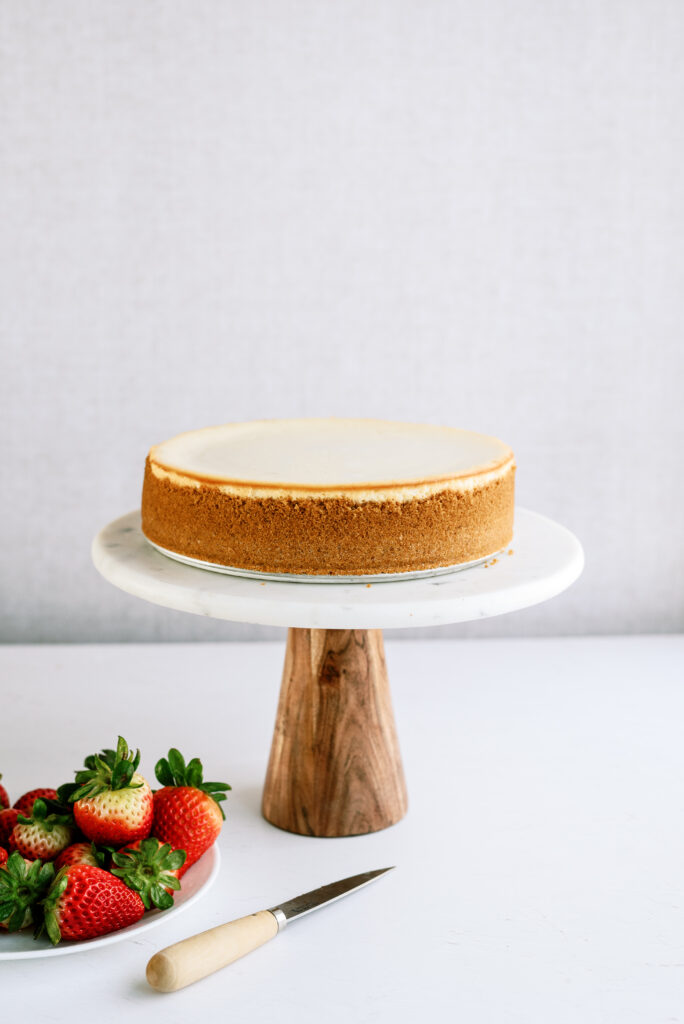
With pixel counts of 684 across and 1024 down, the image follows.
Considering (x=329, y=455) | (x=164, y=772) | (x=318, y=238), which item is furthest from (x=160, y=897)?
(x=318, y=238)

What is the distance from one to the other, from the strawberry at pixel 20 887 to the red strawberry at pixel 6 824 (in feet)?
0.23

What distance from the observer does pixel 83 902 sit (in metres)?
0.75

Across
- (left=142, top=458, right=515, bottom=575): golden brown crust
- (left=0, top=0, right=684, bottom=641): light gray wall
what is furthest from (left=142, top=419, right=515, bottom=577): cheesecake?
(left=0, top=0, right=684, bottom=641): light gray wall

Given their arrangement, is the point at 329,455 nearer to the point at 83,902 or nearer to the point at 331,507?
the point at 331,507

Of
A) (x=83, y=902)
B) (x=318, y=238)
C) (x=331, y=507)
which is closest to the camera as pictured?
(x=83, y=902)

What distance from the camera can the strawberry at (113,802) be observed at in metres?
0.80

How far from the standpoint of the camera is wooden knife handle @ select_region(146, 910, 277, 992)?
748 millimetres

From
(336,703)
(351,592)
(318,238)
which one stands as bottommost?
(336,703)

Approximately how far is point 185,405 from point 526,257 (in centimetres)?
51

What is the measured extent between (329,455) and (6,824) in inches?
16.0

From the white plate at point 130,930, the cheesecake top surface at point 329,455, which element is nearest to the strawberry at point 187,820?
the white plate at point 130,930

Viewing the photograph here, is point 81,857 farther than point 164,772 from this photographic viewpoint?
No

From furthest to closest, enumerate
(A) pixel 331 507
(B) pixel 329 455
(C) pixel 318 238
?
1. (C) pixel 318 238
2. (B) pixel 329 455
3. (A) pixel 331 507

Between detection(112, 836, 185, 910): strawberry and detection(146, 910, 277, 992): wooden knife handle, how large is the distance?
0.04 metres
